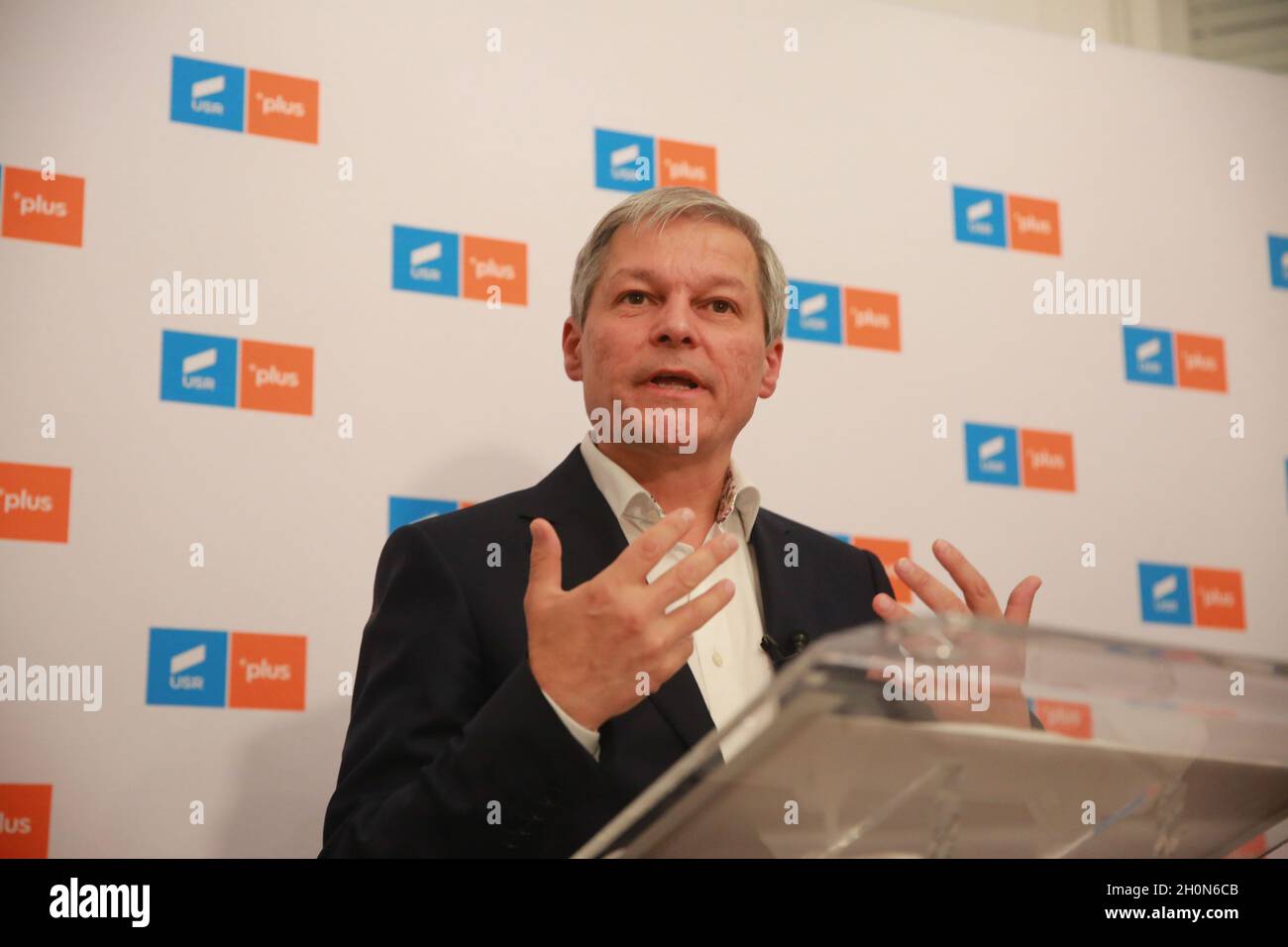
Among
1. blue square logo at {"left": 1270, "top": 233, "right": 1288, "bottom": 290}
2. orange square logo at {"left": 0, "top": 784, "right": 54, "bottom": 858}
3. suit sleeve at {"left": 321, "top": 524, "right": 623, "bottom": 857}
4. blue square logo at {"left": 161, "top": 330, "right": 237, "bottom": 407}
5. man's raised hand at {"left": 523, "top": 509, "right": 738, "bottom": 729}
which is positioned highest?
blue square logo at {"left": 1270, "top": 233, "right": 1288, "bottom": 290}

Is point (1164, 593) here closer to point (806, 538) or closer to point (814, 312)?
point (814, 312)

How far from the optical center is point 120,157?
3.01 metres

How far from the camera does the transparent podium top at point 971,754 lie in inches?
37.7

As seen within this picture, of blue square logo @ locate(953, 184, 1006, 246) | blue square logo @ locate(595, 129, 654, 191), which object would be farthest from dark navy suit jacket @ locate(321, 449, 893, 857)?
blue square logo @ locate(953, 184, 1006, 246)

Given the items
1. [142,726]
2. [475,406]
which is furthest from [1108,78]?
[142,726]

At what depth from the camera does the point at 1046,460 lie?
371cm

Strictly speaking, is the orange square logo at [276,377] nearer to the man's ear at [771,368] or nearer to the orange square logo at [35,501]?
the orange square logo at [35,501]

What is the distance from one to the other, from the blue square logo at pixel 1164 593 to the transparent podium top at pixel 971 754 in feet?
8.32

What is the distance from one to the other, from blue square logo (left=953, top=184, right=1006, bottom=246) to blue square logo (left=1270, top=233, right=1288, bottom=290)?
924 millimetres

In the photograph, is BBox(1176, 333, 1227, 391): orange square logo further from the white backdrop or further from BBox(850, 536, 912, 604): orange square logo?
BBox(850, 536, 912, 604): orange square logo

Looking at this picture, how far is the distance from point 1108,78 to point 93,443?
10.1 ft

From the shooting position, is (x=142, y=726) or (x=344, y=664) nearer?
(x=142, y=726)

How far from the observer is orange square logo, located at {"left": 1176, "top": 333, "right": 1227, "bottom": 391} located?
3934 mm
